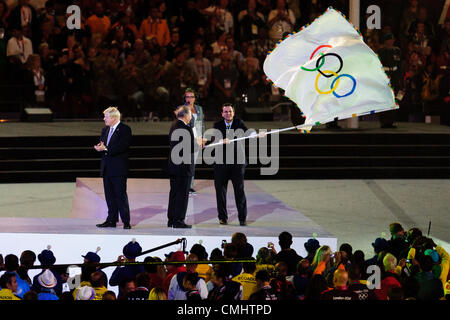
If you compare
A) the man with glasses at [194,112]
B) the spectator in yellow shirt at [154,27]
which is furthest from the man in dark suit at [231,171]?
the spectator in yellow shirt at [154,27]

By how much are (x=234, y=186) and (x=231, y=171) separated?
0.22 m

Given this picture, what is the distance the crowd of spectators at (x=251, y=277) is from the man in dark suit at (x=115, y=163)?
2.02 meters

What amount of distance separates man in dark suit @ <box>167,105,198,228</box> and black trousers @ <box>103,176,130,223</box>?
2.10 feet

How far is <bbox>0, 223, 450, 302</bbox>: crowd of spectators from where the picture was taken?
8.67m

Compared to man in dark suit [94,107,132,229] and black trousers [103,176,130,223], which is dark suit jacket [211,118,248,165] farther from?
black trousers [103,176,130,223]

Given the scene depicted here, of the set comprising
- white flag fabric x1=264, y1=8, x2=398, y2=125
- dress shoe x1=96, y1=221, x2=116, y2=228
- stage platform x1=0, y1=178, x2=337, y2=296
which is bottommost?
stage platform x1=0, y1=178, x2=337, y2=296

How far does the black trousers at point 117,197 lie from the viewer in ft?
41.6

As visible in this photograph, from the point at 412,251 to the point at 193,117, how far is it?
228 inches

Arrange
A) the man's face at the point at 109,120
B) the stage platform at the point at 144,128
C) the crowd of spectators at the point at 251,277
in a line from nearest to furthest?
1. the crowd of spectators at the point at 251,277
2. the man's face at the point at 109,120
3. the stage platform at the point at 144,128

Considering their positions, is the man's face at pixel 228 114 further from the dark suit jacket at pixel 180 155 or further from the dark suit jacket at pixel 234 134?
the dark suit jacket at pixel 180 155

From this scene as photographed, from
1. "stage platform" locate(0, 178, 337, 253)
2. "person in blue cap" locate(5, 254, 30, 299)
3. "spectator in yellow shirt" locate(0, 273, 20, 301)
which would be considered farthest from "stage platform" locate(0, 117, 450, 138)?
"spectator in yellow shirt" locate(0, 273, 20, 301)

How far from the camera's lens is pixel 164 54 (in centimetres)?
2309

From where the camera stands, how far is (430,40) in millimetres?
25000
